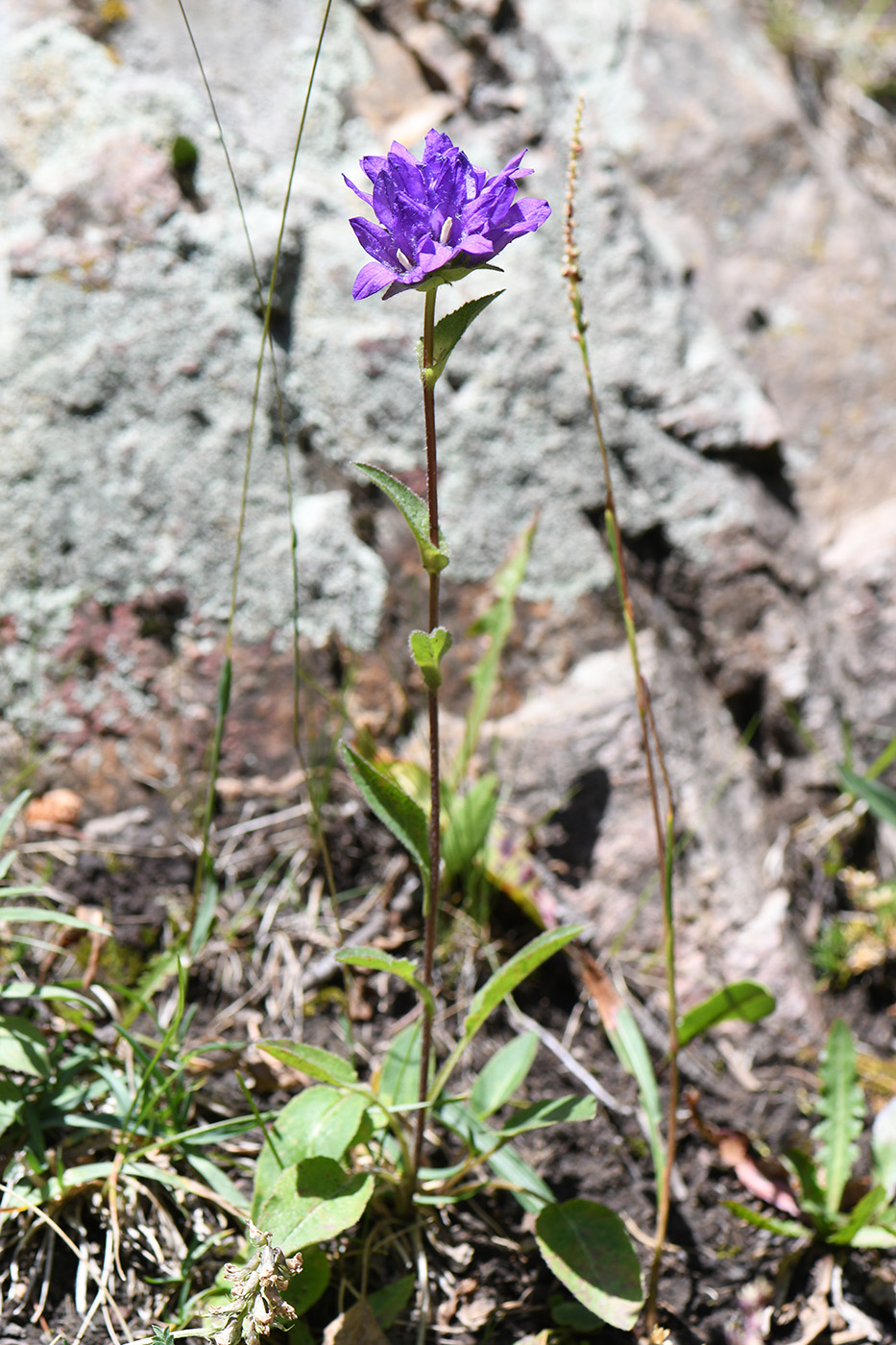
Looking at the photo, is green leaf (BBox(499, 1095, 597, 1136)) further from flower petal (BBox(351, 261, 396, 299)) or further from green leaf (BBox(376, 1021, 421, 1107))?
flower petal (BBox(351, 261, 396, 299))

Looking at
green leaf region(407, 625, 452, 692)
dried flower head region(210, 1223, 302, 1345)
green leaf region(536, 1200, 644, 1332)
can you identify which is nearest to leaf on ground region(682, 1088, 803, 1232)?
green leaf region(536, 1200, 644, 1332)

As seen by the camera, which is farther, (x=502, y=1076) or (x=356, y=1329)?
(x=502, y=1076)

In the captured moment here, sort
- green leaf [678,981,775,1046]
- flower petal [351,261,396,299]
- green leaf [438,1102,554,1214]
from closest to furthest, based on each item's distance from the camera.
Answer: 1. flower petal [351,261,396,299]
2. green leaf [438,1102,554,1214]
3. green leaf [678,981,775,1046]

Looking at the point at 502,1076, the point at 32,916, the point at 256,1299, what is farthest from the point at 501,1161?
the point at 32,916

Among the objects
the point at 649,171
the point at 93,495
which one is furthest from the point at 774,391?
the point at 93,495

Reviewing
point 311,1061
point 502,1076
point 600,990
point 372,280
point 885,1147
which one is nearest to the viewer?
point 372,280

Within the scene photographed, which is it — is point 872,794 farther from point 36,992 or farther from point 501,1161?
point 36,992
